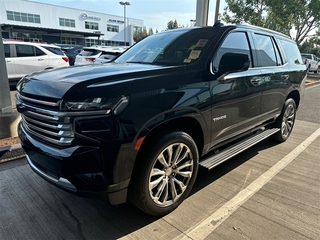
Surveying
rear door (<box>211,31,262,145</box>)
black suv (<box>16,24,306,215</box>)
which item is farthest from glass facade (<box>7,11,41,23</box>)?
rear door (<box>211,31,262,145</box>)

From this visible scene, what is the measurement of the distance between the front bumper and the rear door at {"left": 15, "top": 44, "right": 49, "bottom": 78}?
8.33 m

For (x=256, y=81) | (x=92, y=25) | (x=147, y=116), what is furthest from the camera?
(x=92, y=25)

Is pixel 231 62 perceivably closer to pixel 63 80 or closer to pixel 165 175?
pixel 165 175

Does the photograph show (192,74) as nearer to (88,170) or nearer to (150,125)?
(150,125)

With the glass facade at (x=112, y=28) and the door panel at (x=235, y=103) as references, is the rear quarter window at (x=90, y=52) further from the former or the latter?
the glass facade at (x=112, y=28)

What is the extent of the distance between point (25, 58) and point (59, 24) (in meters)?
51.8

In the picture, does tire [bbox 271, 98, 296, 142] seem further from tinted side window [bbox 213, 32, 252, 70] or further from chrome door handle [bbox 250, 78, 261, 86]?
tinted side window [bbox 213, 32, 252, 70]

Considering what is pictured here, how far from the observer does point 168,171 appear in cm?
251

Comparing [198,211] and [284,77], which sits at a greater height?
[284,77]

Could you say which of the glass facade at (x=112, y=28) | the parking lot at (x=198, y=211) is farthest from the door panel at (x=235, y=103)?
the glass facade at (x=112, y=28)

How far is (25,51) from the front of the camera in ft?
30.5

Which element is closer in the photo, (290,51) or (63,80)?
(63,80)

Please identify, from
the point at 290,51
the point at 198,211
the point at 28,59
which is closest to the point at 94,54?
the point at 28,59

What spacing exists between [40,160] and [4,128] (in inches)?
110
